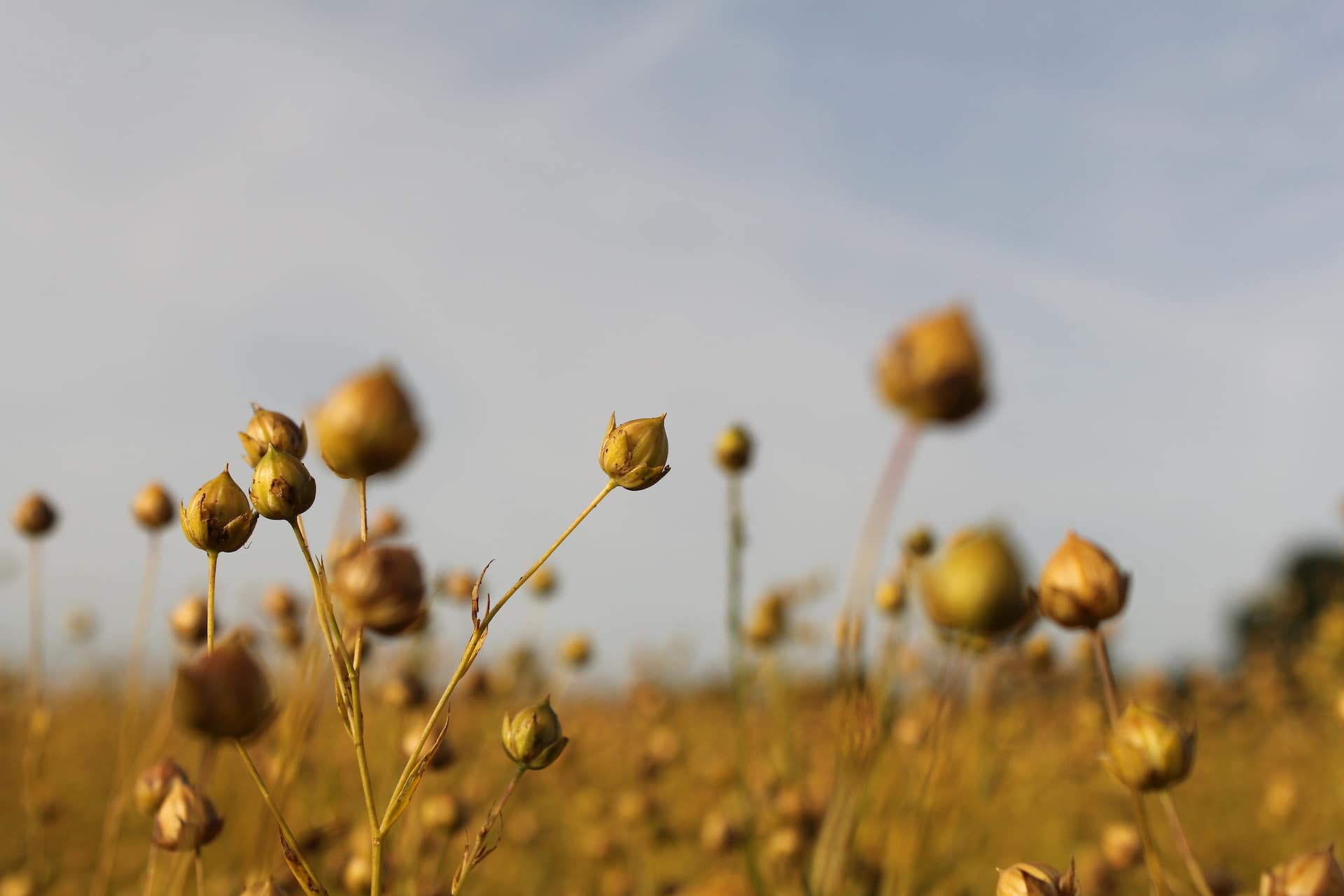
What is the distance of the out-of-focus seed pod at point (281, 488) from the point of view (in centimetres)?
72

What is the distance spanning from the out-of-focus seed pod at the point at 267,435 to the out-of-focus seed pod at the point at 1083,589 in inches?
24.4

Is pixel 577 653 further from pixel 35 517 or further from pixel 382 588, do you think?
pixel 382 588

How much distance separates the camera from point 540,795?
11.1ft

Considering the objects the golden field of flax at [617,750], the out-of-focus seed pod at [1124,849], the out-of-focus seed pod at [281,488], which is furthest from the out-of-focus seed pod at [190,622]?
the out-of-focus seed pod at [1124,849]

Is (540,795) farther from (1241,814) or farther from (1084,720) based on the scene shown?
(1241,814)

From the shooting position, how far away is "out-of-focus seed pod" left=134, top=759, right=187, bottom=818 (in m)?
0.86

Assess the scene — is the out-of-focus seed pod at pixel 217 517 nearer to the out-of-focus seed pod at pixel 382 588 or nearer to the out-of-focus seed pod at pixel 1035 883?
the out-of-focus seed pod at pixel 382 588

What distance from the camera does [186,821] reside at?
2.65ft

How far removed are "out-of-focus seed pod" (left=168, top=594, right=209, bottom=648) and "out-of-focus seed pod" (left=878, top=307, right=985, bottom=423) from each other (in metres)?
0.99

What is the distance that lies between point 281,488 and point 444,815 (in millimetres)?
734

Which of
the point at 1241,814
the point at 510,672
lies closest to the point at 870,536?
the point at 510,672

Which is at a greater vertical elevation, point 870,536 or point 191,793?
point 870,536

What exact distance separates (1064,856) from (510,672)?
1.86m

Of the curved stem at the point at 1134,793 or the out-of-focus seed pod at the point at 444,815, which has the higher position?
the curved stem at the point at 1134,793
